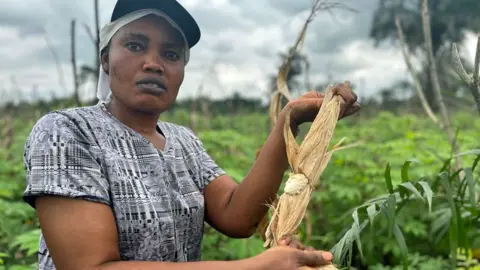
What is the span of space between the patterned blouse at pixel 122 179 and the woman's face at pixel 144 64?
→ 9 centimetres

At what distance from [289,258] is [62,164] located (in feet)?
1.77

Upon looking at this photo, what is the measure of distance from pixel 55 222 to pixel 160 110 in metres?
0.44

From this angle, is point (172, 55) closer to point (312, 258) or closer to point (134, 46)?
point (134, 46)

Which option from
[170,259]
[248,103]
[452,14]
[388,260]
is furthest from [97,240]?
[452,14]

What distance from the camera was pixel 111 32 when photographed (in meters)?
1.48

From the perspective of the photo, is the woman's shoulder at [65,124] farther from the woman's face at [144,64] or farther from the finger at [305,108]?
the finger at [305,108]

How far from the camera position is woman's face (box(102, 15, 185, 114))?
1.43 meters

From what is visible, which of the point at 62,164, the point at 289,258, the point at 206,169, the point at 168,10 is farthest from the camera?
the point at 206,169

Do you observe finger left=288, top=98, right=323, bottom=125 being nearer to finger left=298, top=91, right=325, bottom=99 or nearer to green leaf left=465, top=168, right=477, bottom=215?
finger left=298, top=91, right=325, bottom=99

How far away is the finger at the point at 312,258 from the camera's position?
1149mm

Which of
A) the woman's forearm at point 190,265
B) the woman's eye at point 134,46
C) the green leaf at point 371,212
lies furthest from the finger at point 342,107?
the woman's eye at point 134,46

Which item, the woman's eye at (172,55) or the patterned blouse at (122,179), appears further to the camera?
the woman's eye at (172,55)

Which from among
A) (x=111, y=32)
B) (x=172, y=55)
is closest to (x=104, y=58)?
(x=111, y=32)

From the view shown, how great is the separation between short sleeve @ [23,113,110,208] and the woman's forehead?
11.5 inches
